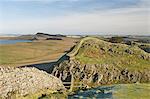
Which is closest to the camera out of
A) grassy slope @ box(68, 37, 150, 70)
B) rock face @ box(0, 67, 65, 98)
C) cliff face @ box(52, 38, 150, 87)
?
rock face @ box(0, 67, 65, 98)

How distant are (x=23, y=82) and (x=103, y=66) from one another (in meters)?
9.83

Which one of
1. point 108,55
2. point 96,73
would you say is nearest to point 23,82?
point 96,73

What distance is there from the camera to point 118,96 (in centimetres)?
1414

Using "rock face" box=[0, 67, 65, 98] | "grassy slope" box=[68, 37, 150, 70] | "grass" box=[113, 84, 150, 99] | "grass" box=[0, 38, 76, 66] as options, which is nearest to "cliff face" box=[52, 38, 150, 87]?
"grassy slope" box=[68, 37, 150, 70]

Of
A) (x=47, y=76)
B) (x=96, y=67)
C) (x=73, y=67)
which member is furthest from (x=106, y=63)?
(x=47, y=76)

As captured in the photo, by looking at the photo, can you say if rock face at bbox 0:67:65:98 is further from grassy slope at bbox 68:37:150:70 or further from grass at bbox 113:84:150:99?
grassy slope at bbox 68:37:150:70

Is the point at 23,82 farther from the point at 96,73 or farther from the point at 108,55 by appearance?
the point at 108,55

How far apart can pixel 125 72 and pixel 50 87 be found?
337 inches

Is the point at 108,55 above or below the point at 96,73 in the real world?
above

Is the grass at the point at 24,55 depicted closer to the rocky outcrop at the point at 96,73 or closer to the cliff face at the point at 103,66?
the cliff face at the point at 103,66

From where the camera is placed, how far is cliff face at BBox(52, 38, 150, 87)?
23.6 metres

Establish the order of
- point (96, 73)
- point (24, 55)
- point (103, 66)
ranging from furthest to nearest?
point (24, 55) < point (103, 66) < point (96, 73)

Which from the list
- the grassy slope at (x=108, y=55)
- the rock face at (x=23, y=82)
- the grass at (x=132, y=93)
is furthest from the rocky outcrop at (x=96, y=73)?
the grass at (x=132, y=93)

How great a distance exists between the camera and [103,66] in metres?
24.5
